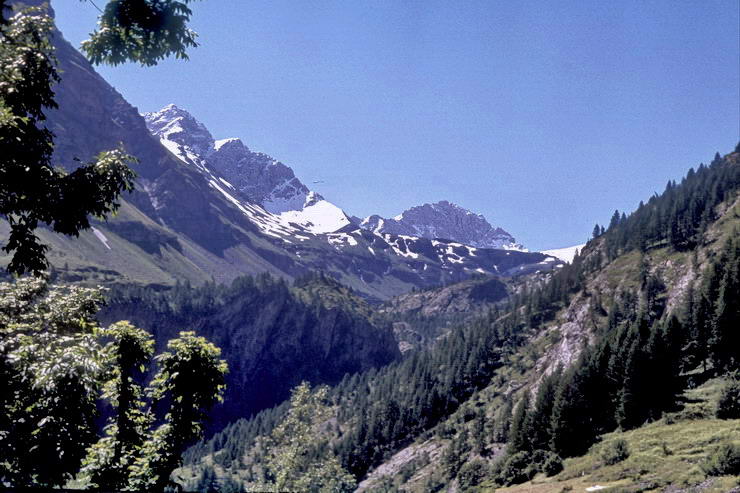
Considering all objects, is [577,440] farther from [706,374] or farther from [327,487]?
[327,487]

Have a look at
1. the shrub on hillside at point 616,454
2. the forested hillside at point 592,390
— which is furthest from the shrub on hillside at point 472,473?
the shrub on hillside at point 616,454

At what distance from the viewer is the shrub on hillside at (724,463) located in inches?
1345

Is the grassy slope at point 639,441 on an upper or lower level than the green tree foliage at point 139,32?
lower

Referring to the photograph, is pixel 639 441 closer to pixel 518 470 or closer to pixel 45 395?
pixel 518 470

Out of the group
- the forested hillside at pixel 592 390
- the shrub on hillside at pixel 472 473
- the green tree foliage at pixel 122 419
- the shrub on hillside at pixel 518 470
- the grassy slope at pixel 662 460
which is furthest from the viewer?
the shrub on hillside at pixel 472 473

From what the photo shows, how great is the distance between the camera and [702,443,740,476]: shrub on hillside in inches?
1345

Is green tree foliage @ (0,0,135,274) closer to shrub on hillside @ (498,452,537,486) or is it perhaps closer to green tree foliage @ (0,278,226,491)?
green tree foliage @ (0,278,226,491)

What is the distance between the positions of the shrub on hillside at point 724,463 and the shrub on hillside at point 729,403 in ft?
86.4

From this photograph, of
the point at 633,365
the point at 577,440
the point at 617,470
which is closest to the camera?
the point at 617,470

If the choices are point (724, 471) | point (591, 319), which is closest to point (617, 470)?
point (724, 471)

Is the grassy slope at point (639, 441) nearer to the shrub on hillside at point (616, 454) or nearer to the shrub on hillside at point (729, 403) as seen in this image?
the shrub on hillside at point (616, 454)

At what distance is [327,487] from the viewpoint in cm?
3653

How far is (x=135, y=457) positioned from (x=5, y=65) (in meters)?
15.8

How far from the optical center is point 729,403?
5803 centimetres
